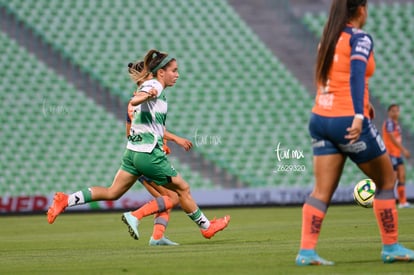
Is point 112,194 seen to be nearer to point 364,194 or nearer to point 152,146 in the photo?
point 152,146

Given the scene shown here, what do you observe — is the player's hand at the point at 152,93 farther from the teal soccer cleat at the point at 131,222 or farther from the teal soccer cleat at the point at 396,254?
the teal soccer cleat at the point at 396,254

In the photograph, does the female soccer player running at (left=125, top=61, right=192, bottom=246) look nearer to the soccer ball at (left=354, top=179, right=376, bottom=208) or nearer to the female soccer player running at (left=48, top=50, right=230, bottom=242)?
the female soccer player running at (left=48, top=50, right=230, bottom=242)

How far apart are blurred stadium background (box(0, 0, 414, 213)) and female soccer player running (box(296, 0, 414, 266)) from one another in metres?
15.4

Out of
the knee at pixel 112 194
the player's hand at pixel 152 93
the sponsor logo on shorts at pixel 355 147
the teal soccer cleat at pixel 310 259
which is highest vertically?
the sponsor logo on shorts at pixel 355 147

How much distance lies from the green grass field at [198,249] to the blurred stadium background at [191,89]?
6877 millimetres

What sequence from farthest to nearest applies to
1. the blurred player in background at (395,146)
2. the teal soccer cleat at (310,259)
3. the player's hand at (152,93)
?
the blurred player in background at (395,146) → the player's hand at (152,93) → the teal soccer cleat at (310,259)

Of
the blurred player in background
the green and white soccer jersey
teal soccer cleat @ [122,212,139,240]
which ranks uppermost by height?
the green and white soccer jersey

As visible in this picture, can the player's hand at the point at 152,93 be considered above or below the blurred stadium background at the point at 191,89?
above

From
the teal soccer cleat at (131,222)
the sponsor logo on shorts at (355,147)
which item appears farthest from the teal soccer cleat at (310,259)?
the teal soccer cleat at (131,222)

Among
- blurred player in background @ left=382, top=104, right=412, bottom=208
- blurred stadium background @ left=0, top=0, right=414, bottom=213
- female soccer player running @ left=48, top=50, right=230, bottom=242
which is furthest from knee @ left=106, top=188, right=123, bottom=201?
Result: blurred stadium background @ left=0, top=0, right=414, bottom=213

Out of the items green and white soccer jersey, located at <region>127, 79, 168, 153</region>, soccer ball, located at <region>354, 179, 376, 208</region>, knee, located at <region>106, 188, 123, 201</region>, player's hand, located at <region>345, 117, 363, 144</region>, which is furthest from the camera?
soccer ball, located at <region>354, 179, 376, 208</region>

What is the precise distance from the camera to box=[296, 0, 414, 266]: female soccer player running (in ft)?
23.7

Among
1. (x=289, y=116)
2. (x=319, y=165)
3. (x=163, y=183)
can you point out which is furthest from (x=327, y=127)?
(x=289, y=116)

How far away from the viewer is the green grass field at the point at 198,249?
757 cm
